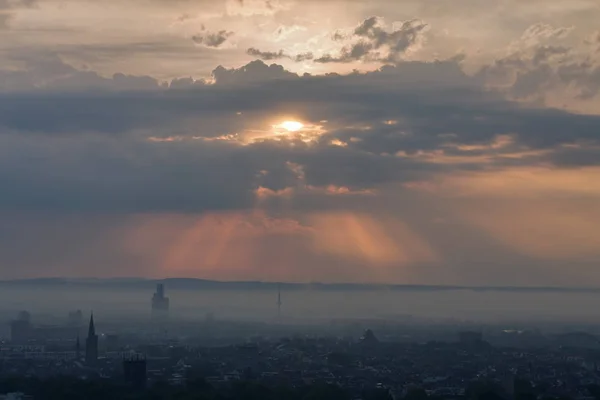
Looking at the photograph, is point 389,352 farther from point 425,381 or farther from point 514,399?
point 514,399

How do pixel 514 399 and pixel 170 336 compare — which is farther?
pixel 170 336

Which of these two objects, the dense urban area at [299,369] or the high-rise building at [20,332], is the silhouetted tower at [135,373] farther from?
the high-rise building at [20,332]

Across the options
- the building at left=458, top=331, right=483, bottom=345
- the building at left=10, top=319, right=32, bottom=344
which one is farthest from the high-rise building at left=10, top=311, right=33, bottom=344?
the building at left=458, top=331, right=483, bottom=345

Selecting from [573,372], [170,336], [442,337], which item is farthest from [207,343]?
[573,372]

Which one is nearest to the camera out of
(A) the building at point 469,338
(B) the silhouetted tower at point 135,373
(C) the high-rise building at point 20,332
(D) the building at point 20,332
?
(B) the silhouetted tower at point 135,373

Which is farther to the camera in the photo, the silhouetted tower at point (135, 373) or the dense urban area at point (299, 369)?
the silhouetted tower at point (135, 373)

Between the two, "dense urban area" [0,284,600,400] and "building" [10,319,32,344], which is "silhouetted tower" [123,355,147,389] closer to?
"dense urban area" [0,284,600,400]

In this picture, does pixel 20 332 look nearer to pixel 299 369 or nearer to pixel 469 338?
pixel 469 338

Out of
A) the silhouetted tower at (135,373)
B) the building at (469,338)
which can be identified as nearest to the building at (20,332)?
the building at (469,338)
